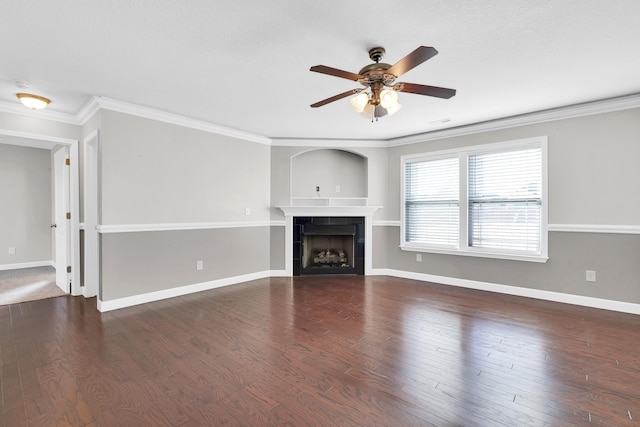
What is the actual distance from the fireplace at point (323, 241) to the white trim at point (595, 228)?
275 centimetres

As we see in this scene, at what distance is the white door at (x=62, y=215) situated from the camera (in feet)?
13.3

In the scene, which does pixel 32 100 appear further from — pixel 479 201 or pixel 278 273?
pixel 479 201

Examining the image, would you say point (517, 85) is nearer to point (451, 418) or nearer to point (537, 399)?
point (537, 399)

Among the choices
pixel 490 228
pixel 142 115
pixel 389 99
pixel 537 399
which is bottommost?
pixel 537 399

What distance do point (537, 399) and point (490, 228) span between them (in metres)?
2.88

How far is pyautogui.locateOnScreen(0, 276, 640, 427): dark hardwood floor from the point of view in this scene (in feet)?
5.67

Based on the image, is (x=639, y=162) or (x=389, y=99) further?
(x=639, y=162)

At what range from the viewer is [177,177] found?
401 centimetres

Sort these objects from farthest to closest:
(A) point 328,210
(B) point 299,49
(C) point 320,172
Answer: (C) point 320,172, (A) point 328,210, (B) point 299,49

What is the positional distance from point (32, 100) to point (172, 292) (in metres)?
2.65

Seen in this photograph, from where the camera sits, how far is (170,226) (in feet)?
12.9

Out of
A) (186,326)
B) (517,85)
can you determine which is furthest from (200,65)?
(517,85)

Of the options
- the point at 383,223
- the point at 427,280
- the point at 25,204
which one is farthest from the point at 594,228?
the point at 25,204

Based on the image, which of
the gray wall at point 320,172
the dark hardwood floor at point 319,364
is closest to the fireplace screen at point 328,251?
the gray wall at point 320,172
